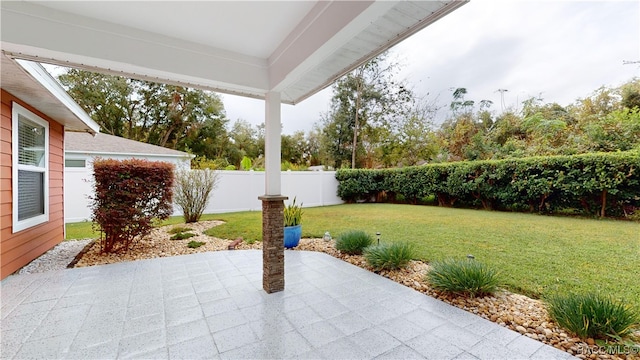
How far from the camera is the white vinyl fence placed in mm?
8062

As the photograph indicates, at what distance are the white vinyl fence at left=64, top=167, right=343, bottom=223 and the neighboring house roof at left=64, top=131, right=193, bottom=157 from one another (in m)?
1.18

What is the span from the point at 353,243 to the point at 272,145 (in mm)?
2413

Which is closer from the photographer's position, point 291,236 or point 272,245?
point 272,245

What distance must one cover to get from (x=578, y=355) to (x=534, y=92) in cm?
1482

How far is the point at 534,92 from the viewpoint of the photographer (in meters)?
12.6

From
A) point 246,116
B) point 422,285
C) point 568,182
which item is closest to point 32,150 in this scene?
point 422,285

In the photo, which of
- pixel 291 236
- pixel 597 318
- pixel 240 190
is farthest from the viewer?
pixel 240 190

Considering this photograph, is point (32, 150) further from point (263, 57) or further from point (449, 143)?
point (449, 143)

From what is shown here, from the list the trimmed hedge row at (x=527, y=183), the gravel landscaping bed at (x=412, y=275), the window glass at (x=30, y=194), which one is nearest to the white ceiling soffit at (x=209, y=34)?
the gravel landscaping bed at (x=412, y=275)

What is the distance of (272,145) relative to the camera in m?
3.20

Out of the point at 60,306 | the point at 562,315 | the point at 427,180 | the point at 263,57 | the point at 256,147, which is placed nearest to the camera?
the point at 562,315

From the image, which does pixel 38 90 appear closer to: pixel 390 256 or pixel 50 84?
pixel 50 84

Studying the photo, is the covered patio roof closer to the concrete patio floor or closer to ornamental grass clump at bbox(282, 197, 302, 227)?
the concrete patio floor

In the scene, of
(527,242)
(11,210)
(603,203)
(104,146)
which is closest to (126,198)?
(11,210)
